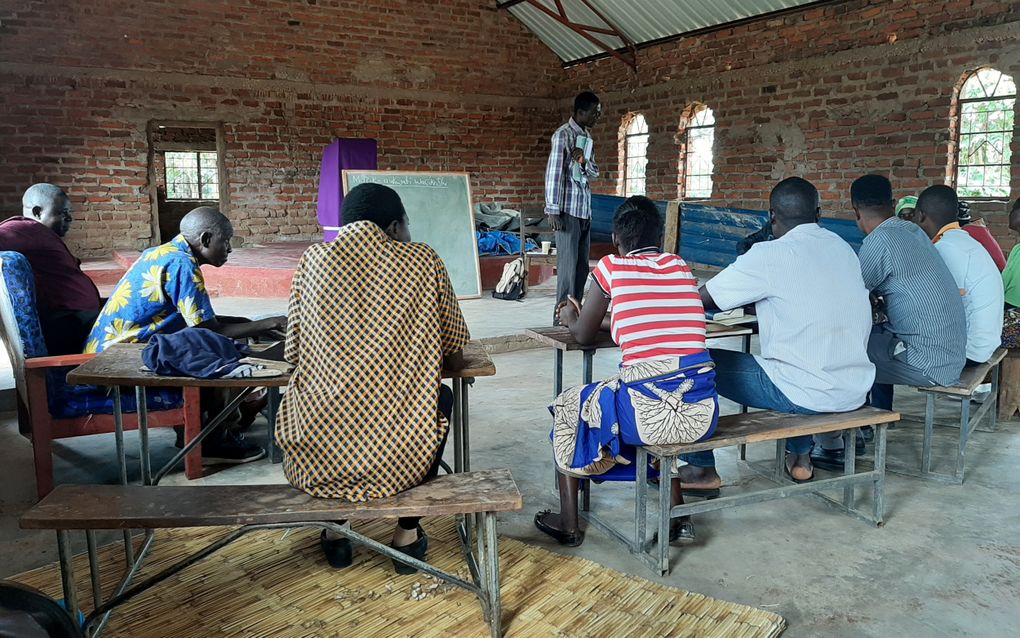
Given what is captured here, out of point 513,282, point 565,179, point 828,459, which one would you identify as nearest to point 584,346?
point 828,459

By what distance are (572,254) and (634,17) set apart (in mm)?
5980

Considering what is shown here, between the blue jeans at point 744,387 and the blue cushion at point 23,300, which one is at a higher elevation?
the blue cushion at point 23,300

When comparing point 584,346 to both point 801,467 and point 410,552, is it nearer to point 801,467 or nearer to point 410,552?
point 410,552

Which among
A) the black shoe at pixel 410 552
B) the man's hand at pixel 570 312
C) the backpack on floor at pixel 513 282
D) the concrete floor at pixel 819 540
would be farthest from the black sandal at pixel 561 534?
the backpack on floor at pixel 513 282

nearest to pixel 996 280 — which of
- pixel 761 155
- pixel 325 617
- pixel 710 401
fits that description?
pixel 710 401

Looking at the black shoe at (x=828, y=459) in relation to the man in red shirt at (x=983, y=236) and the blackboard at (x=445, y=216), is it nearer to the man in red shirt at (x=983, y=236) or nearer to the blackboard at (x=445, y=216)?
the man in red shirt at (x=983, y=236)

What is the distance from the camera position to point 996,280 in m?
3.60

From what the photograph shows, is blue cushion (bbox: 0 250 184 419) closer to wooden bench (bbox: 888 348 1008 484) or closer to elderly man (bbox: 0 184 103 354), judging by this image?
elderly man (bbox: 0 184 103 354)

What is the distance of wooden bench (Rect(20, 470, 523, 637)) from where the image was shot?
1.86m

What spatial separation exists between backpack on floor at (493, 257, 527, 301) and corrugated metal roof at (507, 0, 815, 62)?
4323 mm

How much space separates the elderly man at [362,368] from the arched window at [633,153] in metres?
9.85

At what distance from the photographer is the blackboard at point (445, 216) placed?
7070mm

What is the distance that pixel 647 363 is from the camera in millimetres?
2449

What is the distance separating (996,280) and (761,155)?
20.5 feet
